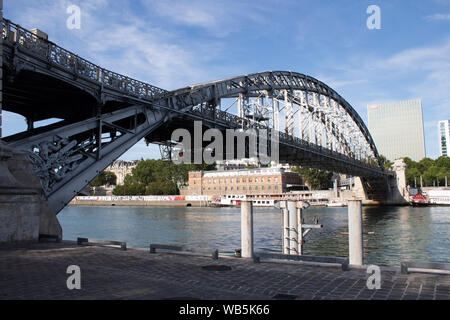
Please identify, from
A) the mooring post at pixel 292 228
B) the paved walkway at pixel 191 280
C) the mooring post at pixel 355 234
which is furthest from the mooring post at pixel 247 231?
the mooring post at pixel 292 228

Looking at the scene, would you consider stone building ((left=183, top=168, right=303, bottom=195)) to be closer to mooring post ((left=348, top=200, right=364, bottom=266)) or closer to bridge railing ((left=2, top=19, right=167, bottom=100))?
bridge railing ((left=2, top=19, right=167, bottom=100))

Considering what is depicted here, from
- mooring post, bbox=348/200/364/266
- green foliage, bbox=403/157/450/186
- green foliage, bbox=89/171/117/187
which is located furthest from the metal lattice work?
green foliage, bbox=89/171/117/187

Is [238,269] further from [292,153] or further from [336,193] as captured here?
[336,193]

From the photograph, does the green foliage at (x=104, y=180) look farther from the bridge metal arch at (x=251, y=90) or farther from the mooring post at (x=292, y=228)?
the mooring post at (x=292, y=228)

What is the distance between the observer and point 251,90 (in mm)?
41156

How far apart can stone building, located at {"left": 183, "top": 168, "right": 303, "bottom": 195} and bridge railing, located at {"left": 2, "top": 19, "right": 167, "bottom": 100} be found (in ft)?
306

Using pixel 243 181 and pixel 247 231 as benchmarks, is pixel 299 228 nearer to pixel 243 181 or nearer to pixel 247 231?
pixel 247 231

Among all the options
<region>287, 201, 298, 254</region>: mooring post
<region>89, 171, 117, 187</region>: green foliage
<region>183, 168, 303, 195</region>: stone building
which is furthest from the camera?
<region>89, 171, 117, 187</region>: green foliage

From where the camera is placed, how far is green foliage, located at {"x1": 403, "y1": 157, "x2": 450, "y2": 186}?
130 m

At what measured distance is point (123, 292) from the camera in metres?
7.01

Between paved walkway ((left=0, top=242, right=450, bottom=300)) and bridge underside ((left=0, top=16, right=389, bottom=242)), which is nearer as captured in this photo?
paved walkway ((left=0, top=242, right=450, bottom=300))

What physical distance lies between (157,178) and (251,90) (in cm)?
11531

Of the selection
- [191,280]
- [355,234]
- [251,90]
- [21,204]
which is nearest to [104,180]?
[251,90]

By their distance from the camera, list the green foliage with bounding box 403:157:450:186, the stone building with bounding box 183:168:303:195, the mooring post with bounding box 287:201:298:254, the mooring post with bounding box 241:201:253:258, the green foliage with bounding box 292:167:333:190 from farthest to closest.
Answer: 1. the green foliage with bounding box 403:157:450:186
2. the green foliage with bounding box 292:167:333:190
3. the stone building with bounding box 183:168:303:195
4. the mooring post with bounding box 287:201:298:254
5. the mooring post with bounding box 241:201:253:258
